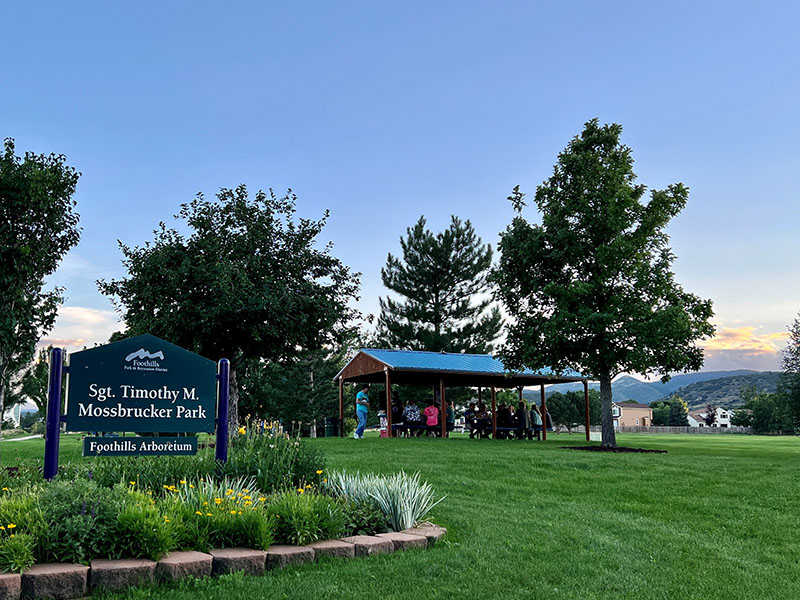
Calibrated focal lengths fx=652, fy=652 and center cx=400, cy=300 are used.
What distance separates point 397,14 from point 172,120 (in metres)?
5.33

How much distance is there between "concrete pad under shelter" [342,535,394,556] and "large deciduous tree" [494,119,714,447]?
41.6 ft

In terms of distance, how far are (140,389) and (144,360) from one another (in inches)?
11.9

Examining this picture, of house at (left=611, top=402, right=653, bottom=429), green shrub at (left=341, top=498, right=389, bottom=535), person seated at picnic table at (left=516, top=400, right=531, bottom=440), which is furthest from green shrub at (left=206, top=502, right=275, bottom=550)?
house at (left=611, top=402, right=653, bottom=429)

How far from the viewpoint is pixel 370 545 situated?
5.31 meters

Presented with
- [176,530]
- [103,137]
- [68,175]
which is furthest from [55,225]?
[176,530]

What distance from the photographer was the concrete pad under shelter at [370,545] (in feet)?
17.3

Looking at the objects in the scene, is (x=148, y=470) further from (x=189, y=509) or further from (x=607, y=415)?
(x=607, y=415)

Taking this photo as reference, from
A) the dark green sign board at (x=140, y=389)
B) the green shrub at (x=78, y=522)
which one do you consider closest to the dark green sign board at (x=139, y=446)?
the dark green sign board at (x=140, y=389)

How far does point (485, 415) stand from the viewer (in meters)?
24.3

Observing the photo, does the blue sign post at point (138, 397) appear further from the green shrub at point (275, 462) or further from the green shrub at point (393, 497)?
the green shrub at point (393, 497)

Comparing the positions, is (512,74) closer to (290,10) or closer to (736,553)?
(290,10)

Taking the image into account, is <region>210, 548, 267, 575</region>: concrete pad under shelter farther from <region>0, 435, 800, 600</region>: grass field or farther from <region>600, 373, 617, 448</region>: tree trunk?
A: <region>600, 373, 617, 448</region>: tree trunk

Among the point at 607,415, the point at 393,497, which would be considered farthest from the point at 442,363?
the point at 393,497

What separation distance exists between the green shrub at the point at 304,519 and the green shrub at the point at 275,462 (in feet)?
3.36
